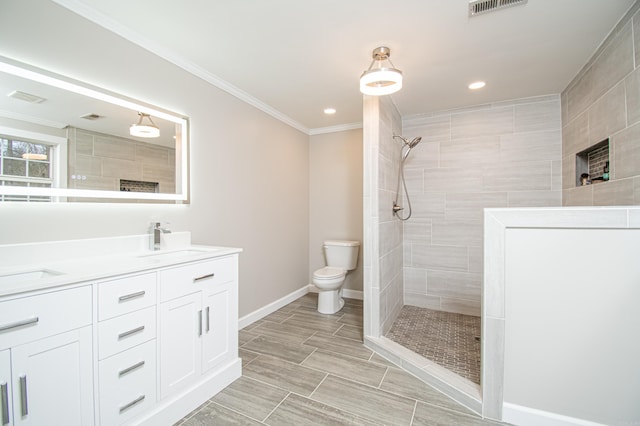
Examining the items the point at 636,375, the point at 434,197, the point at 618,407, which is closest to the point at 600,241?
the point at 636,375

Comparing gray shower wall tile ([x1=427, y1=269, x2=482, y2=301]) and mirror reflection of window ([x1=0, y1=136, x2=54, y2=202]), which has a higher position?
mirror reflection of window ([x1=0, y1=136, x2=54, y2=202])

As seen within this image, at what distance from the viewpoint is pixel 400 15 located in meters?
1.68

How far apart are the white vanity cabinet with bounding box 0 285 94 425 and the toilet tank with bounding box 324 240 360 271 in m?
2.68

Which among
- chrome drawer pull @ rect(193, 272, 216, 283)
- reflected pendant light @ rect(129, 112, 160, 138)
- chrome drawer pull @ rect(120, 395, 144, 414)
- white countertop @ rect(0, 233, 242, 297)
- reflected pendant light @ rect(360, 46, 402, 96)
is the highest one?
reflected pendant light @ rect(360, 46, 402, 96)

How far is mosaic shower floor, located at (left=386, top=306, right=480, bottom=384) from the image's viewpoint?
81.7 inches

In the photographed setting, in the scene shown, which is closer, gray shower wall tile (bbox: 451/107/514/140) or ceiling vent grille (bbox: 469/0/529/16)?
ceiling vent grille (bbox: 469/0/529/16)

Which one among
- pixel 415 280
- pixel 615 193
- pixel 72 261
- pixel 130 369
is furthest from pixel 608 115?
pixel 72 261

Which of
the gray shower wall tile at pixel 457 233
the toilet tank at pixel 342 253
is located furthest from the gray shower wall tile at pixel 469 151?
the toilet tank at pixel 342 253

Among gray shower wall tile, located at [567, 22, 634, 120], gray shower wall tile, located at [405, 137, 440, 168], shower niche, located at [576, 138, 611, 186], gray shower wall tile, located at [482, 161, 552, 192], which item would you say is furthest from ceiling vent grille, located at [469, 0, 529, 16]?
gray shower wall tile, located at [482, 161, 552, 192]

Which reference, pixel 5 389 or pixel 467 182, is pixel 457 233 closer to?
pixel 467 182

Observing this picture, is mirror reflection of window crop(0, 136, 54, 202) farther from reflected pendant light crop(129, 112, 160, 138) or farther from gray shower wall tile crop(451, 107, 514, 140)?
gray shower wall tile crop(451, 107, 514, 140)

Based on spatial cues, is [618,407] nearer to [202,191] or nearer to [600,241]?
[600,241]

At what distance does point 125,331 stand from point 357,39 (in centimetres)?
222

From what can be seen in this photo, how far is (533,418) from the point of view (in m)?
1.52
